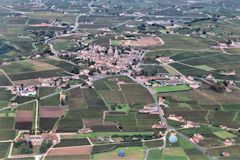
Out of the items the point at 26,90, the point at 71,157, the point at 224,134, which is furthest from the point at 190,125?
the point at 26,90

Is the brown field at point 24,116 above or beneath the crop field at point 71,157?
above

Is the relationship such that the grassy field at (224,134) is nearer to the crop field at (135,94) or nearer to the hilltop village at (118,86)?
the hilltop village at (118,86)

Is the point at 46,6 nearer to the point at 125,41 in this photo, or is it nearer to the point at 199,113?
the point at 125,41

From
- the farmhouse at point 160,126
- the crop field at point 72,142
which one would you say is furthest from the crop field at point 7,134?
the farmhouse at point 160,126

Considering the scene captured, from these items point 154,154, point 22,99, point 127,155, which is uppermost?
point 22,99

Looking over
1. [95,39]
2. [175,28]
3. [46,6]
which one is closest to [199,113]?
[95,39]

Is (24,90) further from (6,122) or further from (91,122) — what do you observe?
(91,122)
